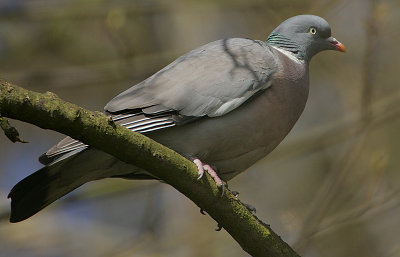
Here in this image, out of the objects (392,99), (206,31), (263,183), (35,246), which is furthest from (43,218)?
(392,99)

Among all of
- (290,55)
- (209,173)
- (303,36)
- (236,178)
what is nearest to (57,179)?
(209,173)

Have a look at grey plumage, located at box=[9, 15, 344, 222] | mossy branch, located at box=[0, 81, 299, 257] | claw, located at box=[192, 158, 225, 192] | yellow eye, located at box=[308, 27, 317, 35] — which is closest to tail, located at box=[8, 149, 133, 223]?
grey plumage, located at box=[9, 15, 344, 222]

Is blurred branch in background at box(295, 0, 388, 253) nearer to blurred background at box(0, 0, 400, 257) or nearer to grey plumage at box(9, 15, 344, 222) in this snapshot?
blurred background at box(0, 0, 400, 257)

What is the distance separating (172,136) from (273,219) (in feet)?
12.0

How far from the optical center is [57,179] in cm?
425

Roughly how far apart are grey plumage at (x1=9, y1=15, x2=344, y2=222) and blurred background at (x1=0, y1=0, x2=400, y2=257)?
38.6 inches

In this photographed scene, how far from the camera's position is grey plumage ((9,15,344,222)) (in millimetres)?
4152

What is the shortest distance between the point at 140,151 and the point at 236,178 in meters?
3.59

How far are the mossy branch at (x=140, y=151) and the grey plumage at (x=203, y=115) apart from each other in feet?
1.89

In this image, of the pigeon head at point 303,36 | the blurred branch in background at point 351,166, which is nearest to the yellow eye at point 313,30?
the pigeon head at point 303,36

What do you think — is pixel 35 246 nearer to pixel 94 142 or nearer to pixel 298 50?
pixel 298 50

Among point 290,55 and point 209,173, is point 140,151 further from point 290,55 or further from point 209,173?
point 290,55

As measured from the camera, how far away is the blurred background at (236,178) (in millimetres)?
5809

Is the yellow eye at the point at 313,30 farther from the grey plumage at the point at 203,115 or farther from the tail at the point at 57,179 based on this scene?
the tail at the point at 57,179
